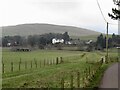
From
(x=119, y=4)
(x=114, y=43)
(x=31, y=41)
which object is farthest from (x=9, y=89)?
(x=31, y=41)

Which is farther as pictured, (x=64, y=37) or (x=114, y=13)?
(x=64, y=37)

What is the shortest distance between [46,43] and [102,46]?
2716 centimetres

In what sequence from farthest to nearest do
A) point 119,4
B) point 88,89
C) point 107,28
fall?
point 107,28, point 119,4, point 88,89

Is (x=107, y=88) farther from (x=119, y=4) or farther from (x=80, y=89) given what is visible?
(x=119, y=4)

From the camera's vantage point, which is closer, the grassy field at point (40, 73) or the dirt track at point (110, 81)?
the dirt track at point (110, 81)

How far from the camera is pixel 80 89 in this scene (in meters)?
16.4

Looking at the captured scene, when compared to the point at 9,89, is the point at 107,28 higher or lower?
higher

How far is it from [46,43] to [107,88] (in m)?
125

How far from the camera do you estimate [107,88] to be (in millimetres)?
18031

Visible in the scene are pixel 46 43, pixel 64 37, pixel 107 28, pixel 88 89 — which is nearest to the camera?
pixel 88 89

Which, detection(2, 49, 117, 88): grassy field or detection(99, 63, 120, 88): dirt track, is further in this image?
detection(2, 49, 117, 88): grassy field

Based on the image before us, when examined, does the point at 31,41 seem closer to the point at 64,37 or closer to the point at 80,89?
the point at 64,37

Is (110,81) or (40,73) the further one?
(40,73)

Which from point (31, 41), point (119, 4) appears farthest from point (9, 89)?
point (31, 41)
